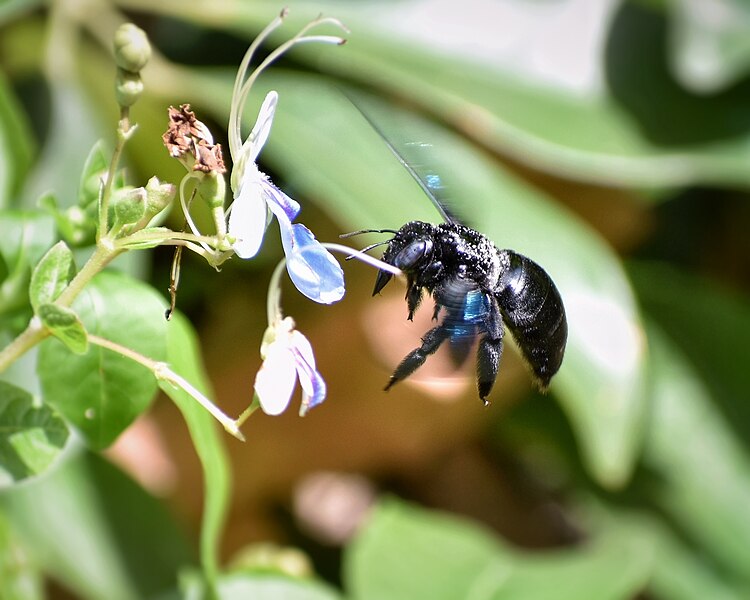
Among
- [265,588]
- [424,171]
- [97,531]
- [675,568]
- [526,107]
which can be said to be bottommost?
[675,568]

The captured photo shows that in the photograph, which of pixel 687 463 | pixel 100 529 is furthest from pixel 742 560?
pixel 100 529

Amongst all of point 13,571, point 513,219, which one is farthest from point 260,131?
point 513,219

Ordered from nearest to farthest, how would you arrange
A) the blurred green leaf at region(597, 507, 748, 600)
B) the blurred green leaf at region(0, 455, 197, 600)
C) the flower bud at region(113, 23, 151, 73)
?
the flower bud at region(113, 23, 151, 73), the blurred green leaf at region(0, 455, 197, 600), the blurred green leaf at region(597, 507, 748, 600)

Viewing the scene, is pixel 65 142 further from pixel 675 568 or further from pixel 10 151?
pixel 675 568

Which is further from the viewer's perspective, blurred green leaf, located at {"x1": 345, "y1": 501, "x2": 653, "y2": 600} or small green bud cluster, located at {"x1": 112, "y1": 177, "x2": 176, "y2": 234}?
blurred green leaf, located at {"x1": 345, "y1": 501, "x2": 653, "y2": 600}

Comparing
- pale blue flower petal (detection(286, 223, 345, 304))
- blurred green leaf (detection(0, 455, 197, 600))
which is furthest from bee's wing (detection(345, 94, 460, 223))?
blurred green leaf (detection(0, 455, 197, 600))

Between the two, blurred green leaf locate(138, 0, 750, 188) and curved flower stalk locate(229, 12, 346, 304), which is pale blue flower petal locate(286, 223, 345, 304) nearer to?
curved flower stalk locate(229, 12, 346, 304)

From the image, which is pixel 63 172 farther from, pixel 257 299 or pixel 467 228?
pixel 467 228
